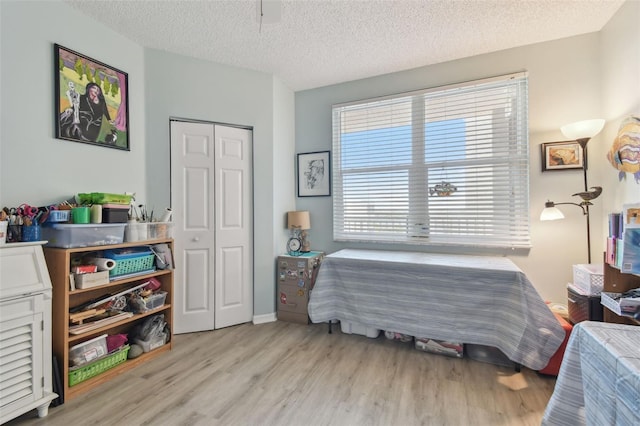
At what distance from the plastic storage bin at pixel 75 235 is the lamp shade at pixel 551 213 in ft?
11.4

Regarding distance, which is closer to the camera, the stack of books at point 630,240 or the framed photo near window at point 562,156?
the stack of books at point 630,240

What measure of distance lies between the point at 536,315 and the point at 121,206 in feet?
10.6

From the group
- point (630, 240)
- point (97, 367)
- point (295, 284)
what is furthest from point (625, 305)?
point (97, 367)

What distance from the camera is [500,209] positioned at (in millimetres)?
2588

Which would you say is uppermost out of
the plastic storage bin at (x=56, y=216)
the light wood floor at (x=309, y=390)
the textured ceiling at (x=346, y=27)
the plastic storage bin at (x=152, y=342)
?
the textured ceiling at (x=346, y=27)

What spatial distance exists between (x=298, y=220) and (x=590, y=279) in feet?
8.30

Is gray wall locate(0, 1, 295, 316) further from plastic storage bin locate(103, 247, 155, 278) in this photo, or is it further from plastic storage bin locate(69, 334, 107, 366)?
plastic storage bin locate(69, 334, 107, 366)

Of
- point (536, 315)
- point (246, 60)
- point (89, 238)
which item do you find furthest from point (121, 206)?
point (536, 315)

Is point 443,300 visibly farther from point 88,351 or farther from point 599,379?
point 88,351

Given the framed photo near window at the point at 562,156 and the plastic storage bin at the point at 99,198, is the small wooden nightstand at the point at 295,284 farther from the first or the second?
the framed photo near window at the point at 562,156

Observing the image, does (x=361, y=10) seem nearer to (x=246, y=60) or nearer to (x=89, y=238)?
(x=246, y=60)

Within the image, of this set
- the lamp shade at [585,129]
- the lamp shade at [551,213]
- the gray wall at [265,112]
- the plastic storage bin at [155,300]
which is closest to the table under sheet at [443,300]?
the lamp shade at [551,213]

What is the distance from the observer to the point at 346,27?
89.4 inches

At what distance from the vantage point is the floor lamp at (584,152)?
205cm
